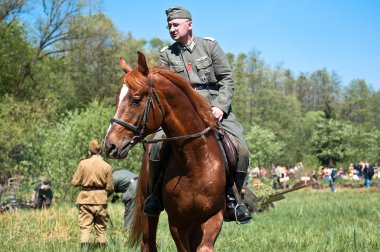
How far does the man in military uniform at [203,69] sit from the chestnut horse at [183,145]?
39 cm

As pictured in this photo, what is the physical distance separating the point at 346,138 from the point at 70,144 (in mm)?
50351

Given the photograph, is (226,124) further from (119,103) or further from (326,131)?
(326,131)

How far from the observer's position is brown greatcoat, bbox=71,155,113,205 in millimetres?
11168

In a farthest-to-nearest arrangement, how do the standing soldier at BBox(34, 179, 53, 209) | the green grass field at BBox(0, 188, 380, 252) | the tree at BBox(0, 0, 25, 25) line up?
the tree at BBox(0, 0, 25, 25)
the standing soldier at BBox(34, 179, 53, 209)
the green grass field at BBox(0, 188, 380, 252)

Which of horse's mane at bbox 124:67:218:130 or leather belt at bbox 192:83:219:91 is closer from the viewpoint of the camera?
horse's mane at bbox 124:67:218:130

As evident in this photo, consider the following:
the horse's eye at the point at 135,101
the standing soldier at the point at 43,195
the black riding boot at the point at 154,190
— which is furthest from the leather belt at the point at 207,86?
the standing soldier at the point at 43,195

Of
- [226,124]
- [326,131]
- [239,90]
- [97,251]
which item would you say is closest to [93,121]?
[97,251]

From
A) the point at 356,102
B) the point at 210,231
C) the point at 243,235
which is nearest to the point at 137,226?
the point at 210,231

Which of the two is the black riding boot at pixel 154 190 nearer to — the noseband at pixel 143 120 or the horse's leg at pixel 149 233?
the noseband at pixel 143 120

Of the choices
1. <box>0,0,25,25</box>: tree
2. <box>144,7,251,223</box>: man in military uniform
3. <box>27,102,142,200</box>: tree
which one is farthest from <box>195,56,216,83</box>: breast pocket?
<box>0,0,25,25</box>: tree

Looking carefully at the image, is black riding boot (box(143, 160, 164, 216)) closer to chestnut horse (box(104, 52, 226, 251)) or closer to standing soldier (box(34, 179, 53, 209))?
chestnut horse (box(104, 52, 226, 251))

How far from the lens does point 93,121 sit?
25672mm

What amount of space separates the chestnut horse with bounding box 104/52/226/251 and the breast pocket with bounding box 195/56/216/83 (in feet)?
2.14

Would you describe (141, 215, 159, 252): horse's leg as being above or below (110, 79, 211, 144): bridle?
below
